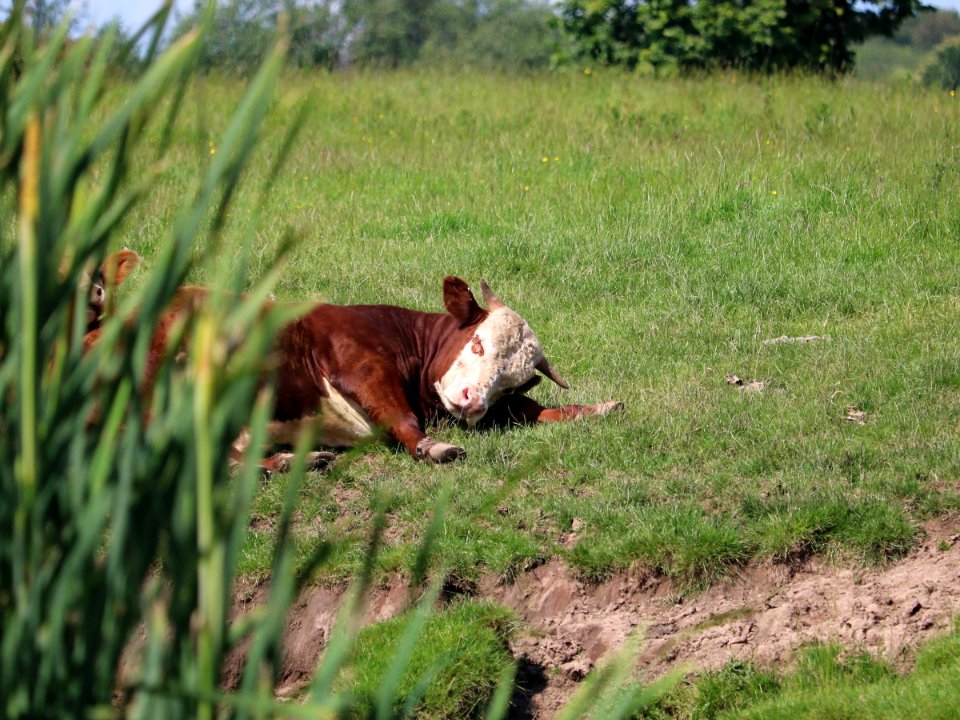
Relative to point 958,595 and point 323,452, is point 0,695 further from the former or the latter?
point 323,452

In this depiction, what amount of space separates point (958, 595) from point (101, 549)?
11.3 feet

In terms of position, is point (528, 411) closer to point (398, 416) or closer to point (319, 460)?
point (398, 416)

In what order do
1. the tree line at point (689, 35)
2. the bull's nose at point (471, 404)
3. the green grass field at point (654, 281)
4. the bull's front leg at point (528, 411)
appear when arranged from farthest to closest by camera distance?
1. the tree line at point (689, 35)
2. the bull's front leg at point (528, 411)
3. the bull's nose at point (471, 404)
4. the green grass field at point (654, 281)

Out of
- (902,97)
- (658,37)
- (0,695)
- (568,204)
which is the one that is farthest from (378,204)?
A: (658,37)

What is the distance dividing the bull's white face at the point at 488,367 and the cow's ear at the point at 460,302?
19cm

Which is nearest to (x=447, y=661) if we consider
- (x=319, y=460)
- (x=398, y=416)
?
(x=319, y=460)

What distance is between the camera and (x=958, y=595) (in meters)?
5.18

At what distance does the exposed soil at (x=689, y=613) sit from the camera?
199 inches

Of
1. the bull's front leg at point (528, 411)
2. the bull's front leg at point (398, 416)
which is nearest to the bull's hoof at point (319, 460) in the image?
the bull's front leg at point (398, 416)

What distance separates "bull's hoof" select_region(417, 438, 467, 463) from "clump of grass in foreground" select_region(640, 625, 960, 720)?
1.91 m

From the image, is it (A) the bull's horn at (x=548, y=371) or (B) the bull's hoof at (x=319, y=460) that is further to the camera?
(A) the bull's horn at (x=548, y=371)

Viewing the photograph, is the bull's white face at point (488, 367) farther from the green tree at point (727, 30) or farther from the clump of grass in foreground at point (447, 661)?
the green tree at point (727, 30)

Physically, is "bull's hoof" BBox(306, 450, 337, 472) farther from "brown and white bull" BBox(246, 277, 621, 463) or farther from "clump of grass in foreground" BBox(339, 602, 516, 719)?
"clump of grass in foreground" BBox(339, 602, 516, 719)

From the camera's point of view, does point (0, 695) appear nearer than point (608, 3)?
Yes
